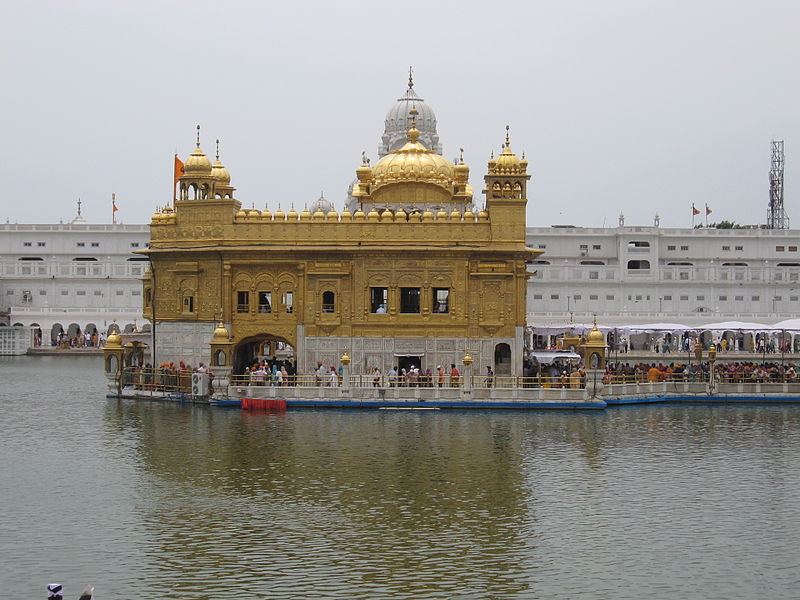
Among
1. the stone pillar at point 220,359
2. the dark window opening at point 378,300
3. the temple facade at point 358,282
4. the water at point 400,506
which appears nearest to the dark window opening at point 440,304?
the temple facade at point 358,282

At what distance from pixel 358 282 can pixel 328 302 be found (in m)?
1.41

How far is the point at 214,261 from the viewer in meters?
47.6

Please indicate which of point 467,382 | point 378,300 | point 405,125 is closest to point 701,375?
point 467,382

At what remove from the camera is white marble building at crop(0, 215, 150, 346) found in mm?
101188

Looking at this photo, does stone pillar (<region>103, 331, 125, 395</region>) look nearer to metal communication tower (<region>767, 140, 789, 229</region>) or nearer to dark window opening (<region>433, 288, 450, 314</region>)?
dark window opening (<region>433, 288, 450, 314</region>)

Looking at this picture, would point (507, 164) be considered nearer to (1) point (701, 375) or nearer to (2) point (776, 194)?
(1) point (701, 375)

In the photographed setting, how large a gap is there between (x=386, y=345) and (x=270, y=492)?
19.8m

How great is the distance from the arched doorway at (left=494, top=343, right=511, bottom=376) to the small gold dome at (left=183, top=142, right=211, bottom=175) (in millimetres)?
13420

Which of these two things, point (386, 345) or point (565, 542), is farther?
point (386, 345)

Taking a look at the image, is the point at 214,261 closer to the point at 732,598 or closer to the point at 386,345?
the point at 386,345

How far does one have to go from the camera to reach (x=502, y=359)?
4697 centimetres

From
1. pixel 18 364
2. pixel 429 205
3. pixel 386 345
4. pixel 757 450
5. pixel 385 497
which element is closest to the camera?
pixel 385 497

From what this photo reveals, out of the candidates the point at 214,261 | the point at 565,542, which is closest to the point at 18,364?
the point at 214,261

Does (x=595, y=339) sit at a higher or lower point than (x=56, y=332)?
lower
